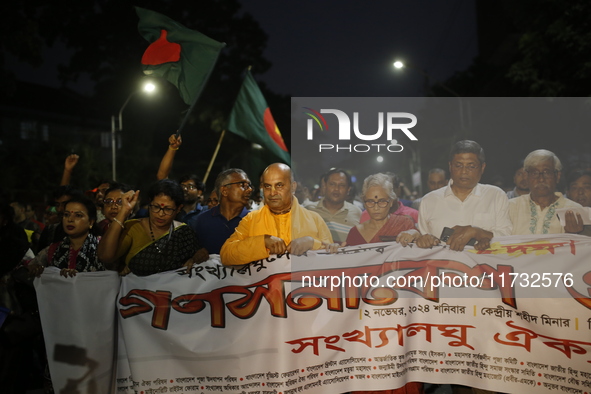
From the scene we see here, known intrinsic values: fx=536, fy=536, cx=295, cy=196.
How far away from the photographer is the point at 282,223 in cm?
361

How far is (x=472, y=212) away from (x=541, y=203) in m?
0.59

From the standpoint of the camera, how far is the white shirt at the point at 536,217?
3602mm

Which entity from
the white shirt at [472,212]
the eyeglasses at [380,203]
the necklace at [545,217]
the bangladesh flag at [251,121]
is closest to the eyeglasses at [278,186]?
the eyeglasses at [380,203]

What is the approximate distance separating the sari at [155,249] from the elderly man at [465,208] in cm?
156

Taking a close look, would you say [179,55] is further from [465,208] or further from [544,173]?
[544,173]


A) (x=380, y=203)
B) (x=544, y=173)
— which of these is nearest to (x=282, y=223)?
(x=380, y=203)

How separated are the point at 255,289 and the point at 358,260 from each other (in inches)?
27.3

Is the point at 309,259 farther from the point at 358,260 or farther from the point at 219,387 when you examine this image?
the point at 219,387

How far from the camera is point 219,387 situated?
3385mm

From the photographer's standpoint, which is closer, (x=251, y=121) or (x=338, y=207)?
(x=338, y=207)

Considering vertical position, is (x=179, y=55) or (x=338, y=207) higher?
(x=179, y=55)

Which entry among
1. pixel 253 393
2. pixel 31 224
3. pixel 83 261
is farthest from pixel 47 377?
pixel 31 224

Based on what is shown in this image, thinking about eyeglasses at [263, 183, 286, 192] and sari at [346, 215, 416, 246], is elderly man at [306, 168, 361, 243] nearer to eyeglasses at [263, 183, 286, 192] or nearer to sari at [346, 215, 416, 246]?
sari at [346, 215, 416, 246]

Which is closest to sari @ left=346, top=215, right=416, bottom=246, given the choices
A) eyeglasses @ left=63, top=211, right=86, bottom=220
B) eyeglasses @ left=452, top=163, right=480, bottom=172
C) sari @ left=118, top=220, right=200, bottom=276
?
eyeglasses @ left=452, top=163, right=480, bottom=172
